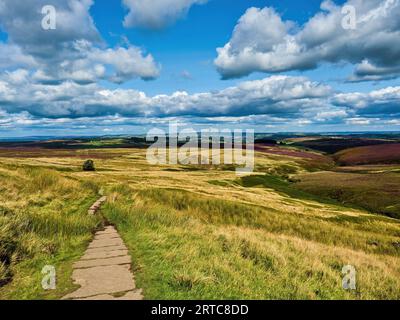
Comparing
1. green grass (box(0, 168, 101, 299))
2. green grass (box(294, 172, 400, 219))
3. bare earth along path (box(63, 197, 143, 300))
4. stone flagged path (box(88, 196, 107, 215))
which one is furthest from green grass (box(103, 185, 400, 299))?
green grass (box(294, 172, 400, 219))

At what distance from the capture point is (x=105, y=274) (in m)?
10.9

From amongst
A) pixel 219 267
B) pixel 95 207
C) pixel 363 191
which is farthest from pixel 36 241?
pixel 363 191

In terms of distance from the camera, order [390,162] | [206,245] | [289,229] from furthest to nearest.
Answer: [390,162] < [289,229] < [206,245]

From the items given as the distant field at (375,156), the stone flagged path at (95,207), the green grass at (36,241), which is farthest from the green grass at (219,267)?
the distant field at (375,156)

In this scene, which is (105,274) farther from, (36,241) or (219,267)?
(36,241)

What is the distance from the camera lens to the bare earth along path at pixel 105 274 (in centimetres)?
941

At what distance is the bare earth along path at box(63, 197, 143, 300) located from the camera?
30.9 ft

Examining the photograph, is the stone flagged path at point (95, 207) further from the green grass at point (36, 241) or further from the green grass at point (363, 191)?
the green grass at point (363, 191)

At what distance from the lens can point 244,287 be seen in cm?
1027

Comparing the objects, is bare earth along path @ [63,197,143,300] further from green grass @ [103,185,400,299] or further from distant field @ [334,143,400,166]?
distant field @ [334,143,400,166]
